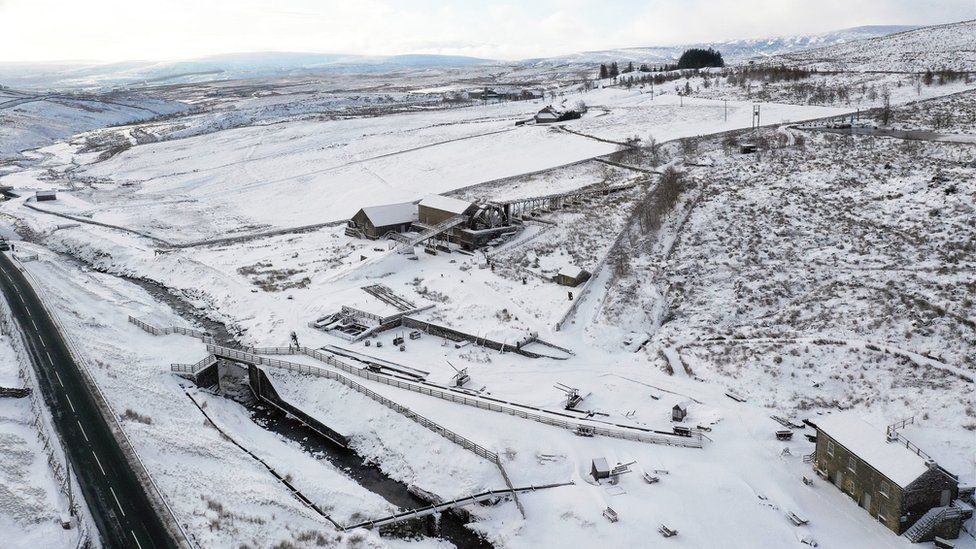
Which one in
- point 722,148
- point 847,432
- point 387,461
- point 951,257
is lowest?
point 387,461

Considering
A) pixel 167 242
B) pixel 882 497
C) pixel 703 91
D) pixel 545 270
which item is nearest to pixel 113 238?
pixel 167 242

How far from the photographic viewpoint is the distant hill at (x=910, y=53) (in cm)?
10288

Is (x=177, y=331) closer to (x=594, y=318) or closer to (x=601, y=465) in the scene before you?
(x=594, y=318)

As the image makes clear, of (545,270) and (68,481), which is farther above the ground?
(545,270)

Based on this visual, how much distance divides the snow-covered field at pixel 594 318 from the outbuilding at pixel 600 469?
0.36 metres

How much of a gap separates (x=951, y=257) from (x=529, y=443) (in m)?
26.2

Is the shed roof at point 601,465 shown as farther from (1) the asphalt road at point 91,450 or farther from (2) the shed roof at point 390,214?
(2) the shed roof at point 390,214

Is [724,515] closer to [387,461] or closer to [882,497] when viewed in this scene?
[882,497]

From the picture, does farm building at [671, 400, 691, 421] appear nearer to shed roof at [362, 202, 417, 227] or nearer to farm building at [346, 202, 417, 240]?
farm building at [346, 202, 417, 240]

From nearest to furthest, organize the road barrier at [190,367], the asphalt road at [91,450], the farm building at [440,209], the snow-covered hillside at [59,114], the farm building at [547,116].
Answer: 1. the asphalt road at [91,450]
2. the road barrier at [190,367]
3. the farm building at [440,209]
4. the farm building at [547,116]
5. the snow-covered hillside at [59,114]

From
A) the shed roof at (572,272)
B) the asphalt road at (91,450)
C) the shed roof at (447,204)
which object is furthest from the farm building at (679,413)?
the shed roof at (447,204)

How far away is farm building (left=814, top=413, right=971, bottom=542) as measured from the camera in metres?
21.7

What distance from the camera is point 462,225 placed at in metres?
51.7

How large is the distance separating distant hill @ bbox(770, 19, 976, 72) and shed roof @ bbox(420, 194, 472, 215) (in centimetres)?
7746
